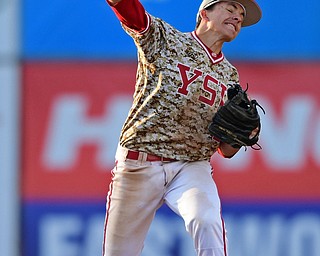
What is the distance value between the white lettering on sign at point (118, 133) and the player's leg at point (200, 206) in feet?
4.97

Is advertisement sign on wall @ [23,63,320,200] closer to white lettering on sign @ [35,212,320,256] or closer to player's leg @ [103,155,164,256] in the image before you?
white lettering on sign @ [35,212,320,256]

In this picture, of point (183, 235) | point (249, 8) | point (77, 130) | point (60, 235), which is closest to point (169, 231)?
point (183, 235)

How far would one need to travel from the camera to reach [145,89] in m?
3.98

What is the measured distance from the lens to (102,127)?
18.1 ft

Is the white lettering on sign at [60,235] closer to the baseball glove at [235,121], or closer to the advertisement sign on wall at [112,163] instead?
the advertisement sign on wall at [112,163]

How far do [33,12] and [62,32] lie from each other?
214 millimetres

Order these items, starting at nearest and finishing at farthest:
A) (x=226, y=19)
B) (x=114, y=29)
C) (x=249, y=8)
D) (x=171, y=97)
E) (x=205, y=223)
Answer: (x=205, y=223) < (x=171, y=97) < (x=226, y=19) < (x=249, y=8) < (x=114, y=29)

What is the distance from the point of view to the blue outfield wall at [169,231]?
549 cm

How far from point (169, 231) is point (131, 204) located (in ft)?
4.98

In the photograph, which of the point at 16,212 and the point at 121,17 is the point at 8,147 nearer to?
the point at 16,212

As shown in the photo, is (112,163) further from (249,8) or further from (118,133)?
(249,8)

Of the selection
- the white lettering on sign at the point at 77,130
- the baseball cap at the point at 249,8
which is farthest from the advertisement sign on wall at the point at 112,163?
the baseball cap at the point at 249,8

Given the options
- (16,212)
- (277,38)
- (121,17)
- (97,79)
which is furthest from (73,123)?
(121,17)

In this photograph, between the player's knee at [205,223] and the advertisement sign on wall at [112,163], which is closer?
the player's knee at [205,223]
